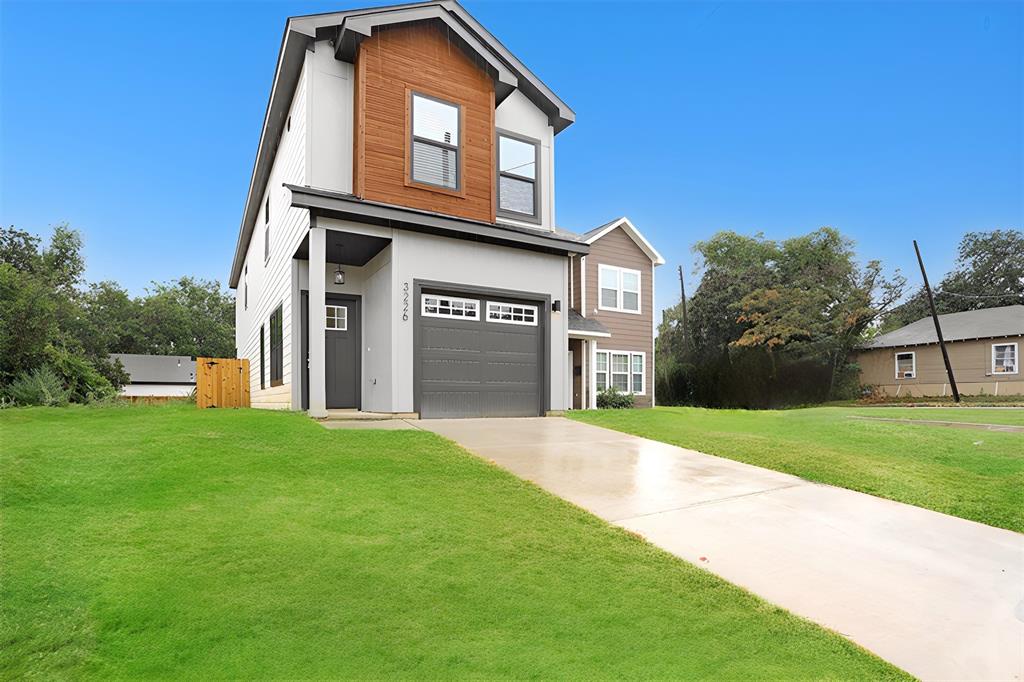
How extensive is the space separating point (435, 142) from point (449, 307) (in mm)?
3259

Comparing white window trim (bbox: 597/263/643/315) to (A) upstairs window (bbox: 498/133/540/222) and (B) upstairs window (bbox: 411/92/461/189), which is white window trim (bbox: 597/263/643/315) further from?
(B) upstairs window (bbox: 411/92/461/189)

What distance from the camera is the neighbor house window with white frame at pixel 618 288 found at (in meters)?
19.0

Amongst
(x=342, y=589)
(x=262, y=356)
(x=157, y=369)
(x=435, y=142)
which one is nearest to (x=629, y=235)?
(x=435, y=142)

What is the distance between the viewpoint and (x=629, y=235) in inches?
773

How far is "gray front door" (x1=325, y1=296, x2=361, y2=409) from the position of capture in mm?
10891

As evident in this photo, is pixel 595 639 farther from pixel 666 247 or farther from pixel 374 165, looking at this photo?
pixel 666 247

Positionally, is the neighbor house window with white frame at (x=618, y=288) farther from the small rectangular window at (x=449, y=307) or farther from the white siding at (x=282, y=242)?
the white siding at (x=282, y=242)

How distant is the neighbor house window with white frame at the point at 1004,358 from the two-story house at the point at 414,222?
25158 mm

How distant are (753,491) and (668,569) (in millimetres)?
2463

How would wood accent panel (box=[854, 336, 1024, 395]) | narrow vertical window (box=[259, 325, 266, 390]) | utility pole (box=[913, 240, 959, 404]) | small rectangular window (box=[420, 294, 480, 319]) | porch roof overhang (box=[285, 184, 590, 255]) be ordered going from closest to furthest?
1. porch roof overhang (box=[285, 184, 590, 255])
2. small rectangular window (box=[420, 294, 480, 319])
3. narrow vertical window (box=[259, 325, 266, 390])
4. utility pole (box=[913, 240, 959, 404])
5. wood accent panel (box=[854, 336, 1024, 395])

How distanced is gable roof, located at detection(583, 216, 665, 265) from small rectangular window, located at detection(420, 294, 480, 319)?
8.88m

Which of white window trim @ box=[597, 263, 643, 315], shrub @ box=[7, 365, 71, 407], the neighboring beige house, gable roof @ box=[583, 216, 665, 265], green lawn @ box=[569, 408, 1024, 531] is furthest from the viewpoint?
the neighboring beige house

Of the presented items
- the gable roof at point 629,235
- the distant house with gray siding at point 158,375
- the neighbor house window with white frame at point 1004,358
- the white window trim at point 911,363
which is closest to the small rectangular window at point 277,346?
the gable roof at point 629,235

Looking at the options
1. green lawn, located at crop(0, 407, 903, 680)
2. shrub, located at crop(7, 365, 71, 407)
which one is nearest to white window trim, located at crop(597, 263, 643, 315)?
green lawn, located at crop(0, 407, 903, 680)
